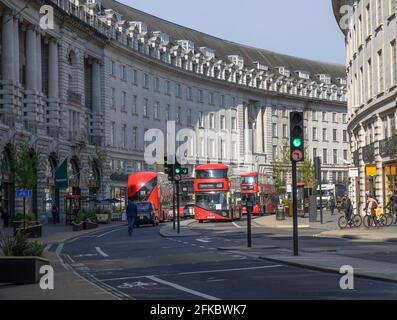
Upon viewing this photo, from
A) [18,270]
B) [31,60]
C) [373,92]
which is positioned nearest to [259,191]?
[31,60]

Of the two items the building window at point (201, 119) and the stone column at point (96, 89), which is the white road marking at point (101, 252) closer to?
the stone column at point (96, 89)

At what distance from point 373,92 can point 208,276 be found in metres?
36.8

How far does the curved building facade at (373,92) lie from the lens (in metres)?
47.8

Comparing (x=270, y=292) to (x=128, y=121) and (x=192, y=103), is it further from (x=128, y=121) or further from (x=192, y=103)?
(x=192, y=103)

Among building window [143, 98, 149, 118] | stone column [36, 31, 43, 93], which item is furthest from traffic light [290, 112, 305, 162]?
building window [143, 98, 149, 118]

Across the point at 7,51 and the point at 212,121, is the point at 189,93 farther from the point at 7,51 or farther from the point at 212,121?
the point at 7,51

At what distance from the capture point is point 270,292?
14734 millimetres

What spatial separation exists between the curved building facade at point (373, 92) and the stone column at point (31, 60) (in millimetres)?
24269

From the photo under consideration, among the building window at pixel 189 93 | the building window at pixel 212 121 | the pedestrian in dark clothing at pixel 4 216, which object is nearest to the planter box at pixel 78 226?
the pedestrian in dark clothing at pixel 4 216

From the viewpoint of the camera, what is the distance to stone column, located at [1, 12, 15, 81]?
6384 centimetres

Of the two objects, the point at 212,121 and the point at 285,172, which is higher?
the point at 212,121

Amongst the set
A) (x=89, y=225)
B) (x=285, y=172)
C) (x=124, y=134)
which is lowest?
(x=89, y=225)

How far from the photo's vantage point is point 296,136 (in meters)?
22.7
